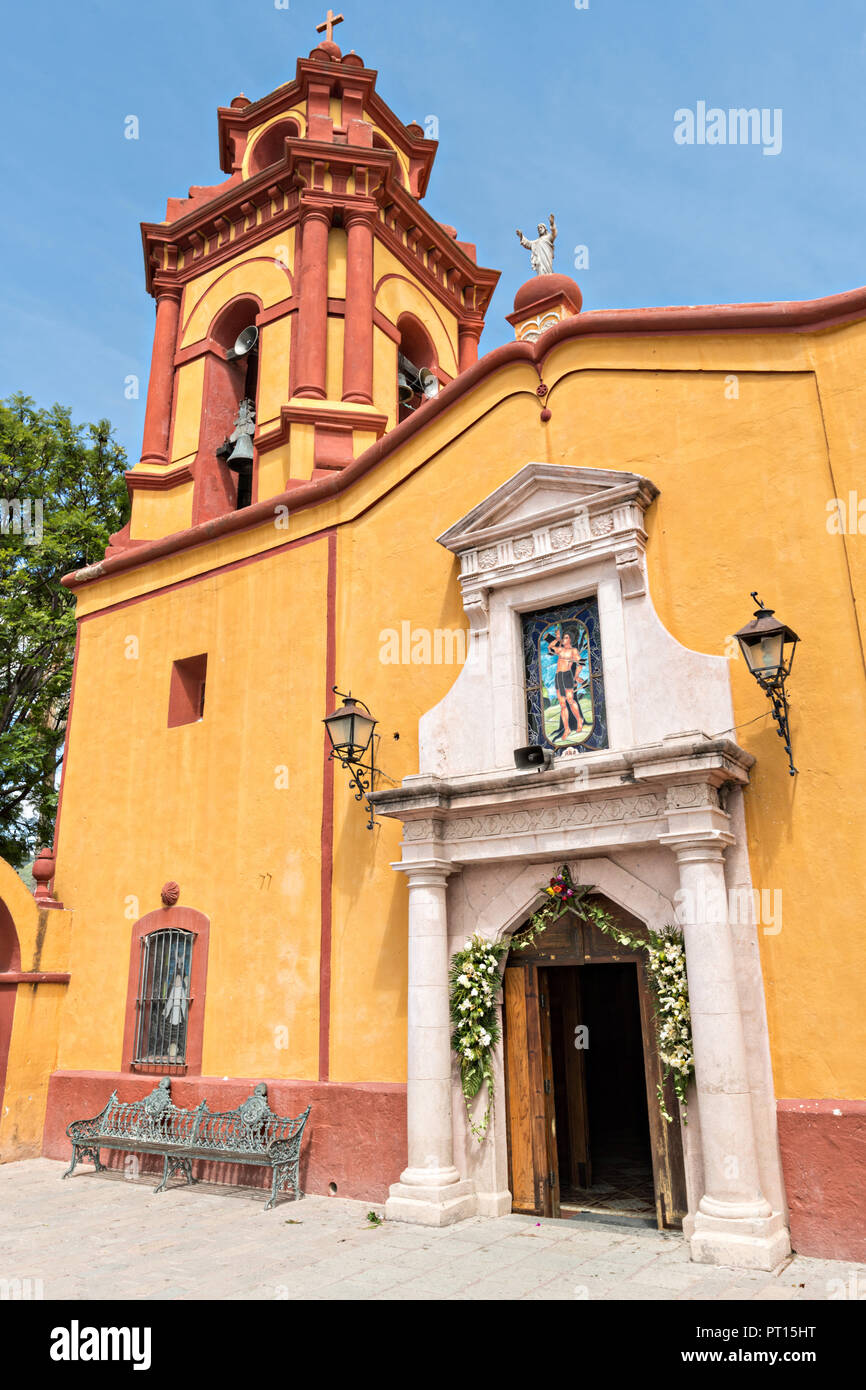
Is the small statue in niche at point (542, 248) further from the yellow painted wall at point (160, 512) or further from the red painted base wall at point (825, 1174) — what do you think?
the red painted base wall at point (825, 1174)

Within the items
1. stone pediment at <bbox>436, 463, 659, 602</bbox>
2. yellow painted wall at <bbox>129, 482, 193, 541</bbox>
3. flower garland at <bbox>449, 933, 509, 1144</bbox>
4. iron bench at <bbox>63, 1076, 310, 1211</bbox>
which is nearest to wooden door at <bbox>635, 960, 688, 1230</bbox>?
flower garland at <bbox>449, 933, 509, 1144</bbox>

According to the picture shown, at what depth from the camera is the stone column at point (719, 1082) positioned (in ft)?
20.3

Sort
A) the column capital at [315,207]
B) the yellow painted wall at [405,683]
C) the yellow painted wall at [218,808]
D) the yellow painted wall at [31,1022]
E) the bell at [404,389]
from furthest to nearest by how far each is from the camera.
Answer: the bell at [404,389], the column capital at [315,207], the yellow painted wall at [31,1022], the yellow painted wall at [218,808], the yellow painted wall at [405,683]

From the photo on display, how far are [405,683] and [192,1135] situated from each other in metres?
4.72

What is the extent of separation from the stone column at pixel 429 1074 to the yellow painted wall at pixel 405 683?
0.59 metres

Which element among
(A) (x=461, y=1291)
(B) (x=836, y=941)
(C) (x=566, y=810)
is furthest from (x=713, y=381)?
(A) (x=461, y=1291)

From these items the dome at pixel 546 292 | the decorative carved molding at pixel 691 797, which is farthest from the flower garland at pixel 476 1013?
the dome at pixel 546 292

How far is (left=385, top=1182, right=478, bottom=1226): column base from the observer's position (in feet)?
24.4

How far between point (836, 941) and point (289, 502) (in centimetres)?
726

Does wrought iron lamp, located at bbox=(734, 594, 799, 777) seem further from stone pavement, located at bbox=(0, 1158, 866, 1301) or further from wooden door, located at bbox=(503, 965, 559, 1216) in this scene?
stone pavement, located at bbox=(0, 1158, 866, 1301)

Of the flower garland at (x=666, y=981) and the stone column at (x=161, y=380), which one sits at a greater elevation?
the stone column at (x=161, y=380)

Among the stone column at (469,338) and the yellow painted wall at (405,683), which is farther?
the stone column at (469,338)

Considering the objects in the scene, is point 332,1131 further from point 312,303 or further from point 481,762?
point 312,303
